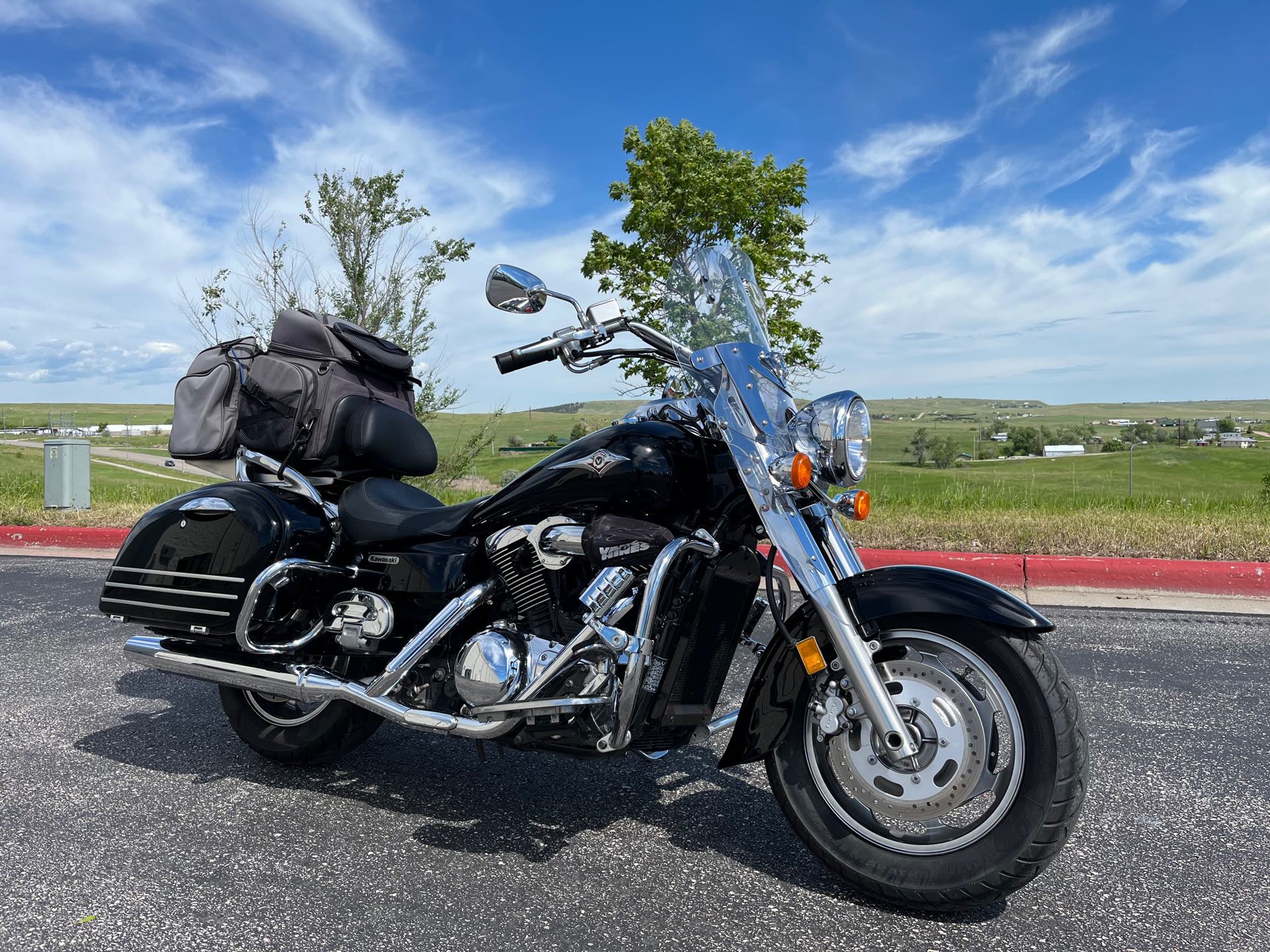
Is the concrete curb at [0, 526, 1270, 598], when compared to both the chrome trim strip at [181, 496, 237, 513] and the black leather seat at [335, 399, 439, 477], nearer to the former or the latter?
the black leather seat at [335, 399, 439, 477]

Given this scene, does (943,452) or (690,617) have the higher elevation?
(690,617)

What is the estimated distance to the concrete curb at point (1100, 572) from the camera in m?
6.33

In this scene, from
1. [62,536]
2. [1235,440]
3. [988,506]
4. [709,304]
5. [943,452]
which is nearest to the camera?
[709,304]

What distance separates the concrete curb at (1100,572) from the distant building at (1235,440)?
1835cm

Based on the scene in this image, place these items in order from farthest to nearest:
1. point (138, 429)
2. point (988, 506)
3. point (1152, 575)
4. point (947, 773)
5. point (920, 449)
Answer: point (138, 429), point (920, 449), point (988, 506), point (1152, 575), point (947, 773)

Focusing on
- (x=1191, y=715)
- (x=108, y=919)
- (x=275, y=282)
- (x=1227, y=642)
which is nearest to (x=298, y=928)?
(x=108, y=919)

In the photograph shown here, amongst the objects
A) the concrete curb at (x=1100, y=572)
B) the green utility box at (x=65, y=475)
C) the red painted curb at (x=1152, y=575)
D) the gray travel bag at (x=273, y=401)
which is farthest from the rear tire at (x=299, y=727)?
the green utility box at (x=65, y=475)

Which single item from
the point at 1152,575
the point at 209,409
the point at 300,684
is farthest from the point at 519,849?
the point at 1152,575

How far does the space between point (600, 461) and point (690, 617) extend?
0.50 meters

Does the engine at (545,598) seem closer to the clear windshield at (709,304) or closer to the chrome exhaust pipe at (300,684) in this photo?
the chrome exhaust pipe at (300,684)

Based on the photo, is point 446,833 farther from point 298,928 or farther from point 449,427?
point 449,427

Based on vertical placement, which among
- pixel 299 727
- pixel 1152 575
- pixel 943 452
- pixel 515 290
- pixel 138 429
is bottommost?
pixel 138 429

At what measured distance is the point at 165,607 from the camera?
3250 mm

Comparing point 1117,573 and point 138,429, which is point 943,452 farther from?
point 138,429
